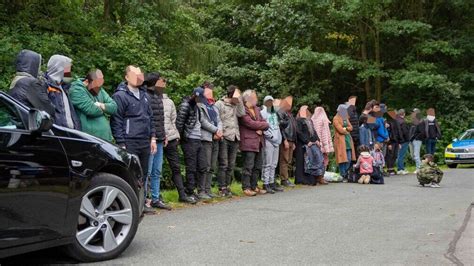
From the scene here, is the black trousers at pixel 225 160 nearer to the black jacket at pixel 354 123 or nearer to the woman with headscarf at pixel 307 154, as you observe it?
the woman with headscarf at pixel 307 154

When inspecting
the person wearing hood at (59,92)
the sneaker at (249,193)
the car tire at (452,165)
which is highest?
the person wearing hood at (59,92)

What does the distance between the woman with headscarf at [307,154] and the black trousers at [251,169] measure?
2122 mm

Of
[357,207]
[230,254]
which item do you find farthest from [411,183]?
[230,254]

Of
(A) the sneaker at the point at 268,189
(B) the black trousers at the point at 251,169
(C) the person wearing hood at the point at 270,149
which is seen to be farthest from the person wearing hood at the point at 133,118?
(A) the sneaker at the point at 268,189

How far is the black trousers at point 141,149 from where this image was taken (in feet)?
26.7

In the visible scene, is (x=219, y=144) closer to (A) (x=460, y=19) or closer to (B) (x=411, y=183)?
(B) (x=411, y=183)

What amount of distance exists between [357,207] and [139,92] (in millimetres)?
4212

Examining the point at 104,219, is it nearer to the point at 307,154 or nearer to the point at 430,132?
the point at 307,154

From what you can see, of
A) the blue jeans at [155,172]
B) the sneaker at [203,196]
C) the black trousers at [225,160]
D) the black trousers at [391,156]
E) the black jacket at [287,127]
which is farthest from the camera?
the black trousers at [391,156]

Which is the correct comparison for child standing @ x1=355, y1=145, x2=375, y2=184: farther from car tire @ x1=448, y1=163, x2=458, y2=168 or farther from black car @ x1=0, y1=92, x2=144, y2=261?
car tire @ x1=448, y1=163, x2=458, y2=168

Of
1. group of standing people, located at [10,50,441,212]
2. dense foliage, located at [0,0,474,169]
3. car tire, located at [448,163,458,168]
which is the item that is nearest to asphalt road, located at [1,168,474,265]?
group of standing people, located at [10,50,441,212]

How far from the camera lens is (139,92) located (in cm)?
834

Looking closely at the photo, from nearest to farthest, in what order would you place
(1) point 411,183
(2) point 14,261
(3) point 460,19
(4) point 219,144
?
(2) point 14,261 → (4) point 219,144 → (1) point 411,183 → (3) point 460,19

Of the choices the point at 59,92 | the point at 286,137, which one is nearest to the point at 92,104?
the point at 59,92
